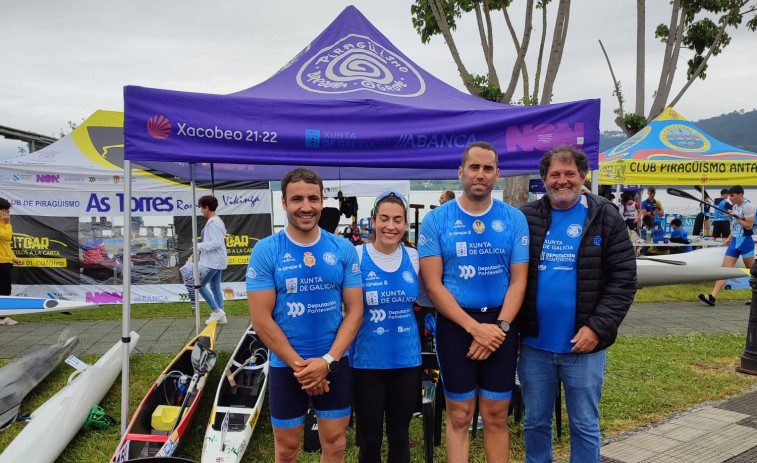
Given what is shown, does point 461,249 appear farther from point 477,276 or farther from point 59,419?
point 59,419

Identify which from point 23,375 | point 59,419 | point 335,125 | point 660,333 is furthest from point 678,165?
point 23,375

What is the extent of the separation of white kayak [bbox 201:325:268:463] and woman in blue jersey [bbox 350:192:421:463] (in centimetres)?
117

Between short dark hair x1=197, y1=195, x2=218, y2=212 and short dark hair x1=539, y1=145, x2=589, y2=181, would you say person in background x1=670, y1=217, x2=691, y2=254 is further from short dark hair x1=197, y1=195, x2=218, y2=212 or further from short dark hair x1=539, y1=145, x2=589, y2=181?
short dark hair x1=539, y1=145, x2=589, y2=181

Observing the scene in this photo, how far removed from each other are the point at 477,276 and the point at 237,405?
2641mm

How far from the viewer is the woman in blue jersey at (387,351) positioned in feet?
9.00

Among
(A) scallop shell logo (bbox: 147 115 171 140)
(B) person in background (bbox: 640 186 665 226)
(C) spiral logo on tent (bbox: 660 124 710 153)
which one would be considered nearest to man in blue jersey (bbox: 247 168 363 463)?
(A) scallop shell logo (bbox: 147 115 171 140)

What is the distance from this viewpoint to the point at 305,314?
2553 mm

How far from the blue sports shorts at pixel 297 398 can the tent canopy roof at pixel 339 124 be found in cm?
165

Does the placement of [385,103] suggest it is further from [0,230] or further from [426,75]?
[0,230]

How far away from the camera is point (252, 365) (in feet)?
15.9

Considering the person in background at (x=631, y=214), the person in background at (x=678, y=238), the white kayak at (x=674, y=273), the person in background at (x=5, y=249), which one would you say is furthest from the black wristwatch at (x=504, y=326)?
the person in background at (x=631, y=214)

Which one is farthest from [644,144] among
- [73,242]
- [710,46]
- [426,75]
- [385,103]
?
[73,242]

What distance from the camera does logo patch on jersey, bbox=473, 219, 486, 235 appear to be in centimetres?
273

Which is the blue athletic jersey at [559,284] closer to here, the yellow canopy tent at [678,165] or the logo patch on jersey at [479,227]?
the logo patch on jersey at [479,227]
